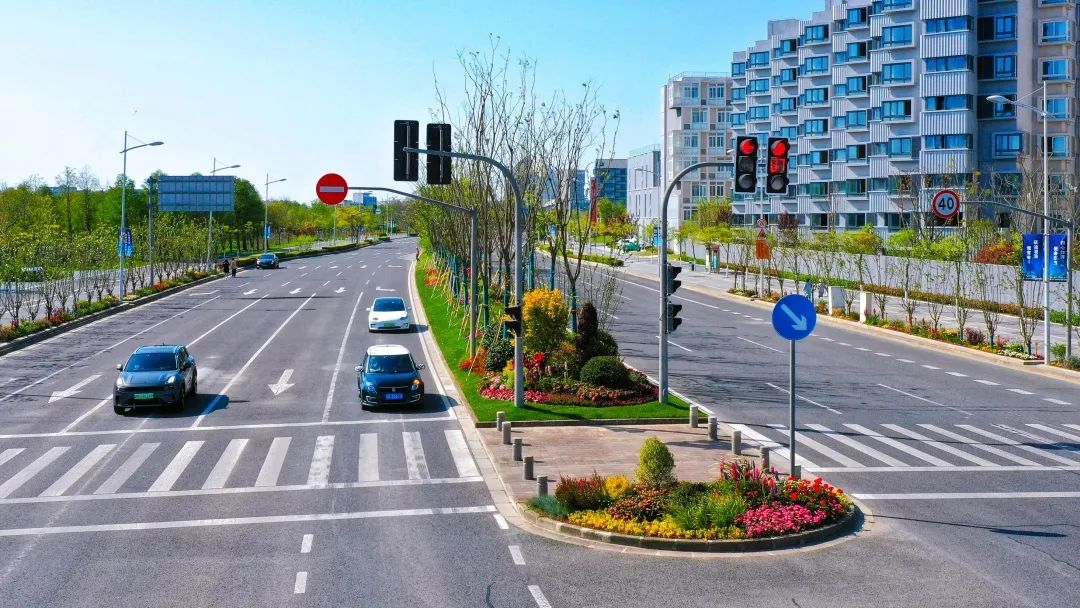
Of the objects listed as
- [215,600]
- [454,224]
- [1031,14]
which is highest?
[1031,14]

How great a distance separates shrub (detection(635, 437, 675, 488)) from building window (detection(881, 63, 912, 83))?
7131 centimetres

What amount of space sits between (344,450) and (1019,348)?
26.1 meters

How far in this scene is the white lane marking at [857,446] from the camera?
2102 cm

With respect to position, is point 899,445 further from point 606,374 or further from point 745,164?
point 606,374

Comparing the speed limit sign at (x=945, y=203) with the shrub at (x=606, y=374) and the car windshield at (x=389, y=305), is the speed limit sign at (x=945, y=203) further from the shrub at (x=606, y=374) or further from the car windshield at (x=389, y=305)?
A: the car windshield at (x=389, y=305)

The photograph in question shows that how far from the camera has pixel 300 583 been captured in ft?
44.1

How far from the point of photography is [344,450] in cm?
2233

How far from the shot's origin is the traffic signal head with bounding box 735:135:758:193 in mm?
20141

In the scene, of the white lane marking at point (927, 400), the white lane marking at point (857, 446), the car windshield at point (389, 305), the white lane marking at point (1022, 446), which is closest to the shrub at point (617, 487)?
the white lane marking at point (857, 446)

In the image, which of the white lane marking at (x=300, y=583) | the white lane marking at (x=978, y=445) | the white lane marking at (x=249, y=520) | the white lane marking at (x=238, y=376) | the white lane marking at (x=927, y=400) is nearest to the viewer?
the white lane marking at (x=300, y=583)

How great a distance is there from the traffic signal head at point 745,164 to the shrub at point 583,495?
666cm

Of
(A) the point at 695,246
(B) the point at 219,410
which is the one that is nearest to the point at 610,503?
(B) the point at 219,410

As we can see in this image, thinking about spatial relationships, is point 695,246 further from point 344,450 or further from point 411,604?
point 411,604

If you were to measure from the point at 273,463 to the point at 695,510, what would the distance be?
929 cm
